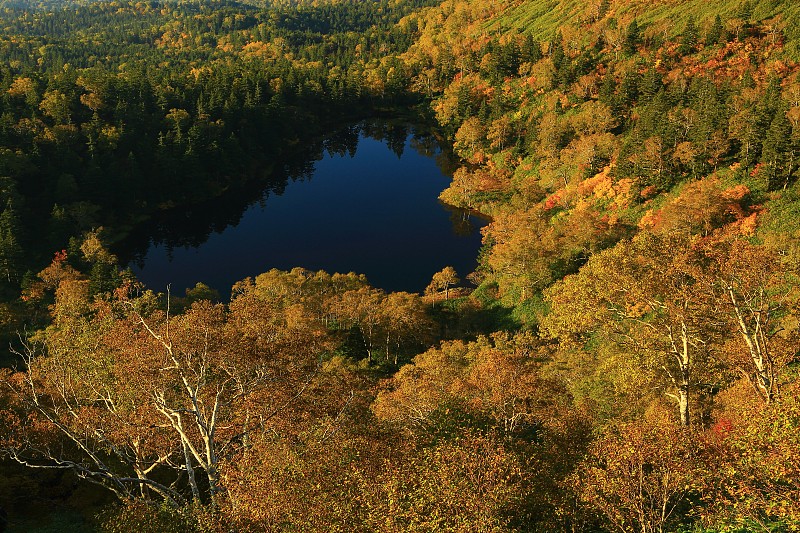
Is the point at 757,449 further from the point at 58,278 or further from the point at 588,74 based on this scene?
the point at 588,74

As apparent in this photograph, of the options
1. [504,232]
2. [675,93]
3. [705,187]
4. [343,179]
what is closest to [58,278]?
[504,232]

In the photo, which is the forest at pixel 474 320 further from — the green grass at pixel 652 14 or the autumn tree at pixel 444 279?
the autumn tree at pixel 444 279

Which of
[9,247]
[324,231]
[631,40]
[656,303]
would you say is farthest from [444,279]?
[631,40]

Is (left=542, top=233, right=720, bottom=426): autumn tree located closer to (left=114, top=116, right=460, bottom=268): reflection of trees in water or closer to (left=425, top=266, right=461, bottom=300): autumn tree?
(left=425, top=266, right=461, bottom=300): autumn tree

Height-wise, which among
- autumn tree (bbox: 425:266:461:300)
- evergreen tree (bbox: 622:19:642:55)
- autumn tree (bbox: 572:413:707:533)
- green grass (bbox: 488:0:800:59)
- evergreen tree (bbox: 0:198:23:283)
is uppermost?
green grass (bbox: 488:0:800:59)

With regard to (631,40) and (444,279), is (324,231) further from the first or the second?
(631,40)

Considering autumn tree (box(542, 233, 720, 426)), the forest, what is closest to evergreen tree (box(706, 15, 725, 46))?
the forest
